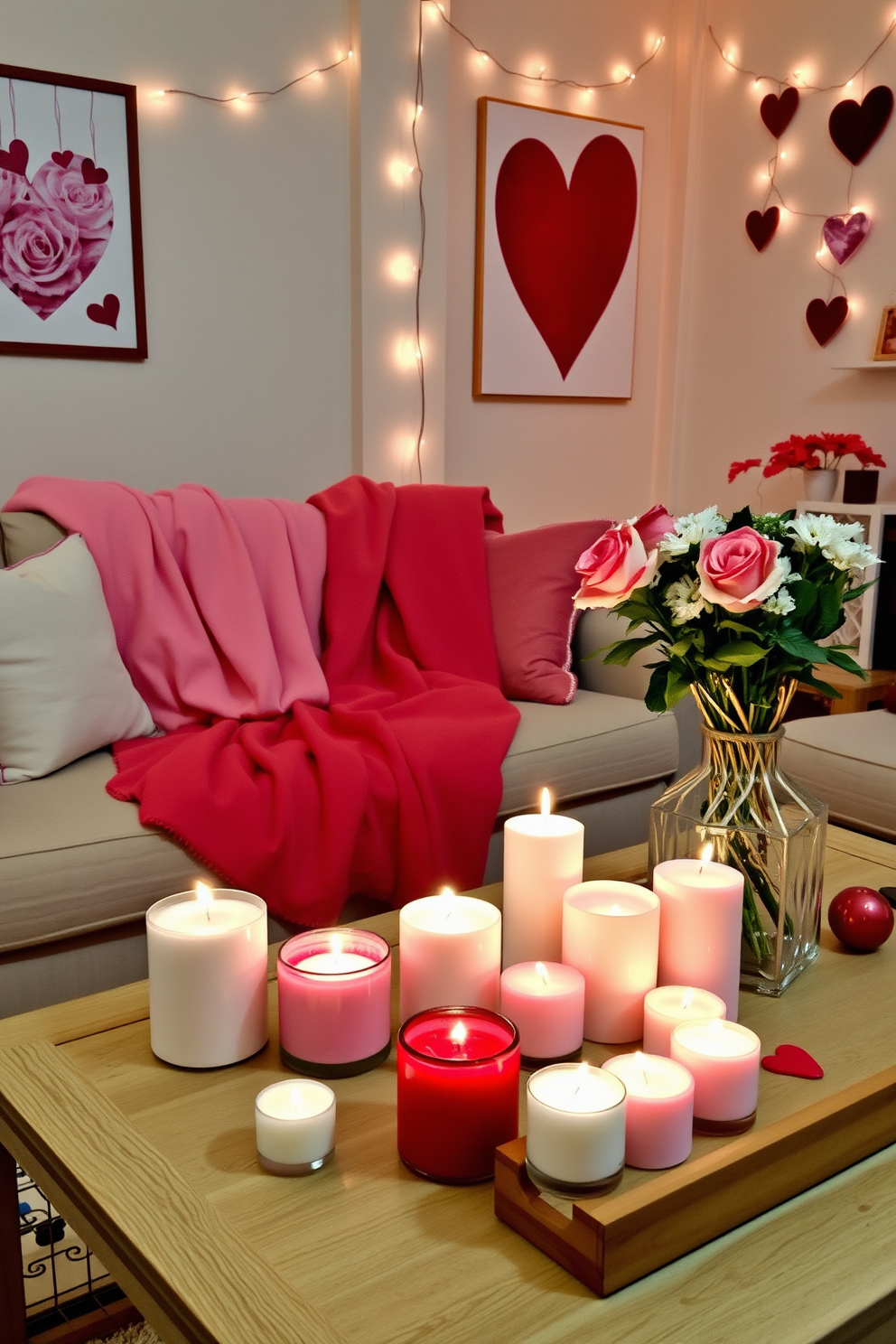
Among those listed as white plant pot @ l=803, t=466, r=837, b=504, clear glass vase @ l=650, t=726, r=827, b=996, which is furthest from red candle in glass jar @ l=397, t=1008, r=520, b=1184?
white plant pot @ l=803, t=466, r=837, b=504

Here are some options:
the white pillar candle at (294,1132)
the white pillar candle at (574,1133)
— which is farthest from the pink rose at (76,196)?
the white pillar candle at (574,1133)

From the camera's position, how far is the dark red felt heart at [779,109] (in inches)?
142

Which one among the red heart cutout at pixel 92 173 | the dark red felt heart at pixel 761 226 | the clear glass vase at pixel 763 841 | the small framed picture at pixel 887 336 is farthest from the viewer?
the dark red felt heart at pixel 761 226

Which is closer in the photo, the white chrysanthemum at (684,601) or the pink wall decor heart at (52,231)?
the white chrysanthemum at (684,601)

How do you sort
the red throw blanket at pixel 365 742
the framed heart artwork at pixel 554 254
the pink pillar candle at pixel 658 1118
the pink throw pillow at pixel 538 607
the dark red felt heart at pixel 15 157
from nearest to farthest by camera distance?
1. the pink pillar candle at pixel 658 1118
2. the red throw blanket at pixel 365 742
3. the pink throw pillow at pixel 538 607
4. the dark red felt heart at pixel 15 157
5. the framed heart artwork at pixel 554 254

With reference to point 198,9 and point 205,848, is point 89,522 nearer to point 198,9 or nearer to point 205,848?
point 205,848

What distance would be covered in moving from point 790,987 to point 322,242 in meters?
2.77

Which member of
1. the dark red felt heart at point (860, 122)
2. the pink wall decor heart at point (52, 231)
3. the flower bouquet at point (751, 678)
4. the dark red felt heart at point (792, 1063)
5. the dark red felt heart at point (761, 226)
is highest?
the dark red felt heart at point (860, 122)

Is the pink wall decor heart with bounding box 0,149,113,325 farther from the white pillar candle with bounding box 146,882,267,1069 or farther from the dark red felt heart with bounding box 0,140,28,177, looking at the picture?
the white pillar candle with bounding box 146,882,267,1069

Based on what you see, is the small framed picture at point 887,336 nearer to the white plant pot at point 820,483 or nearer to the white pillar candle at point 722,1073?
the white plant pot at point 820,483

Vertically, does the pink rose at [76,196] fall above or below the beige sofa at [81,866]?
above

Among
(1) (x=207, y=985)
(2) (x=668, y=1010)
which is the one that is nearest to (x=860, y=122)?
(2) (x=668, y=1010)

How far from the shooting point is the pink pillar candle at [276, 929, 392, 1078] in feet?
3.05

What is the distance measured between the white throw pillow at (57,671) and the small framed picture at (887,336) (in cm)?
251
